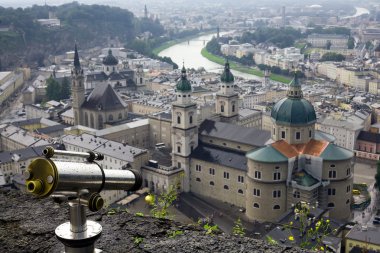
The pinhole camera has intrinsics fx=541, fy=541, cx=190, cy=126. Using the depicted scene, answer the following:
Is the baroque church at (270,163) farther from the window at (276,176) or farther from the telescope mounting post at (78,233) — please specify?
the telescope mounting post at (78,233)

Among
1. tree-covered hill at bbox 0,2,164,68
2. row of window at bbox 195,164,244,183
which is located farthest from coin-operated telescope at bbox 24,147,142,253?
tree-covered hill at bbox 0,2,164,68

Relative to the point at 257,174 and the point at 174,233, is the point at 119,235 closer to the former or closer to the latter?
the point at 174,233

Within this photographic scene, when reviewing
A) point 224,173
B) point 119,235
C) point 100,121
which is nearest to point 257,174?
point 224,173

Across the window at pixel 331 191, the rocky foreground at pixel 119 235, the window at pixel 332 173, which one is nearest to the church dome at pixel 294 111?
the window at pixel 332 173

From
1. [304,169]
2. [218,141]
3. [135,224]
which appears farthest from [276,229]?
[135,224]

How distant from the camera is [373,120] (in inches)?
Result: 1532

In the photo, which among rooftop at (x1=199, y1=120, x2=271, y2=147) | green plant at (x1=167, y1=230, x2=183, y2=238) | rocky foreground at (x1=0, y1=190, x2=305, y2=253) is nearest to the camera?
rocky foreground at (x1=0, y1=190, x2=305, y2=253)

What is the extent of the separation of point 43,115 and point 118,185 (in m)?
38.6

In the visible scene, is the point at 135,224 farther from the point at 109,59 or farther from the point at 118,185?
the point at 109,59

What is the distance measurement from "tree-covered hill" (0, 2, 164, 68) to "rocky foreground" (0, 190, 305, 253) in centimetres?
6878

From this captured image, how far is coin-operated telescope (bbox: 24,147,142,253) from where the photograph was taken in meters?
2.25

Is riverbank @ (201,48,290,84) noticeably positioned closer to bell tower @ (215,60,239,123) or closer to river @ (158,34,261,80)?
river @ (158,34,261,80)

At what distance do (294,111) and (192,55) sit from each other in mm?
67208

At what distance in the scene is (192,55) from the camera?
290 ft
